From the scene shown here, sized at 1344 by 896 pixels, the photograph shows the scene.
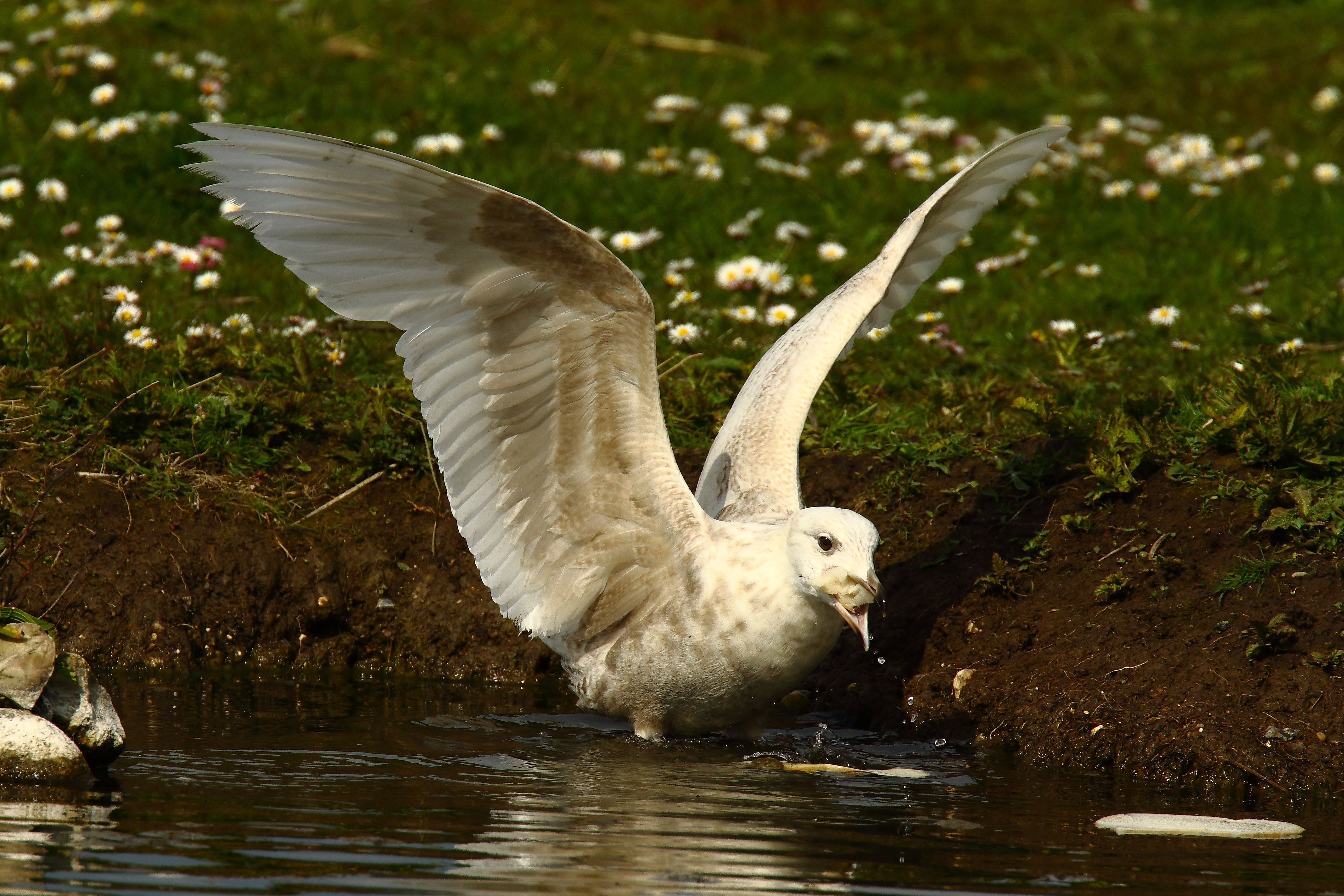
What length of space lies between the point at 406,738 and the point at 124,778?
92cm

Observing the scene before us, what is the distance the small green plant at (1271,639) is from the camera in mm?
4531

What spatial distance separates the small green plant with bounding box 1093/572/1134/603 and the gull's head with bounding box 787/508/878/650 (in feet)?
3.54

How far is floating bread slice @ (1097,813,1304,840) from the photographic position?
3.65 meters

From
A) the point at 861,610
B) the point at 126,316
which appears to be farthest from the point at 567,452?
the point at 126,316

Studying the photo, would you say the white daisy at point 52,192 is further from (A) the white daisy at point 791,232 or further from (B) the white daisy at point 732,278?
(A) the white daisy at point 791,232

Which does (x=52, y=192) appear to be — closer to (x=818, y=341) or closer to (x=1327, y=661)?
(x=818, y=341)

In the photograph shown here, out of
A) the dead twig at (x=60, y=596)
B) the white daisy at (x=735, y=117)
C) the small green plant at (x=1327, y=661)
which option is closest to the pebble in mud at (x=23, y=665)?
the dead twig at (x=60, y=596)

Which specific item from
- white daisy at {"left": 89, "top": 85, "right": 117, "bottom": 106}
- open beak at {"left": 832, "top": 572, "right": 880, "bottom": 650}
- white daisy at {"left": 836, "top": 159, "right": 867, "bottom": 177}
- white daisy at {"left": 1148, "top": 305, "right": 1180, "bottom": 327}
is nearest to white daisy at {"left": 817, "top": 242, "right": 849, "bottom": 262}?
white daisy at {"left": 836, "top": 159, "right": 867, "bottom": 177}

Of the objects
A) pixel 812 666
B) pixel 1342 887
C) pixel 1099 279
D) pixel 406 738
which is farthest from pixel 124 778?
pixel 1099 279

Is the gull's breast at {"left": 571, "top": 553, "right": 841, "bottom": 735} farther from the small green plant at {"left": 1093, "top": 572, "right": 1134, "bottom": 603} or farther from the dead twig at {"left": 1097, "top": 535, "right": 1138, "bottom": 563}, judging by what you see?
the dead twig at {"left": 1097, "top": 535, "right": 1138, "bottom": 563}

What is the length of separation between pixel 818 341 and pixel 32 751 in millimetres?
2937

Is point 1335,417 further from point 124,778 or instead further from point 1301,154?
point 1301,154

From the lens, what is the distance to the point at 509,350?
4387mm

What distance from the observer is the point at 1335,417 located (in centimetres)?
530
